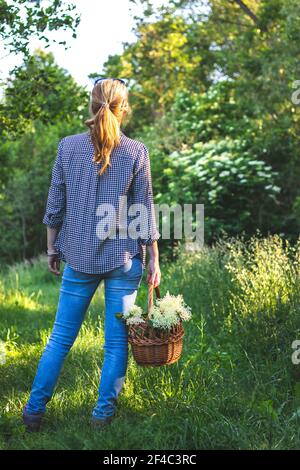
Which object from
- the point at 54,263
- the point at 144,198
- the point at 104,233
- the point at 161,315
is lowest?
the point at 161,315

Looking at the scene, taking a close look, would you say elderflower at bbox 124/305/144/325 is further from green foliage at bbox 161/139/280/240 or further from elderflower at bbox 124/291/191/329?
green foliage at bbox 161/139/280/240

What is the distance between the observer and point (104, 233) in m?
3.69

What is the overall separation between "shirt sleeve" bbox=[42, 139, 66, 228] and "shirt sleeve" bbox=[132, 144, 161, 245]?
0.40 m

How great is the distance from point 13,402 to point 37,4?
12.6ft

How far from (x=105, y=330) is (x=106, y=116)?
1143 mm

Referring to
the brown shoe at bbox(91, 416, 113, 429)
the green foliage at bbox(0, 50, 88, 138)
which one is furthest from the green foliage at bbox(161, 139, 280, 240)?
the brown shoe at bbox(91, 416, 113, 429)

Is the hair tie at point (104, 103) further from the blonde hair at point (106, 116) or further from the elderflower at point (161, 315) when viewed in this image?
the elderflower at point (161, 315)

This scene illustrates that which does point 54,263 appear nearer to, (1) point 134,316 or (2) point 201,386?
(1) point 134,316

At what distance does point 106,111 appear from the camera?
11.8 feet

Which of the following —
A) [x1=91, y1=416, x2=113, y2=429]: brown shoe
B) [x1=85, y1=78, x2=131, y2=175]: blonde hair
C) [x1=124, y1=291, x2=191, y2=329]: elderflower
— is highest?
[x1=85, y1=78, x2=131, y2=175]: blonde hair

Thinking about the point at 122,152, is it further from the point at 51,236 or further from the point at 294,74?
the point at 294,74

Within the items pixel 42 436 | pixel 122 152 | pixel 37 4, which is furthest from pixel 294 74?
pixel 42 436

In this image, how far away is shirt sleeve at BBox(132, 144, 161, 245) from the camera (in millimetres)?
3748

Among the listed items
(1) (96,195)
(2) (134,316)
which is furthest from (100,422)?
(1) (96,195)
